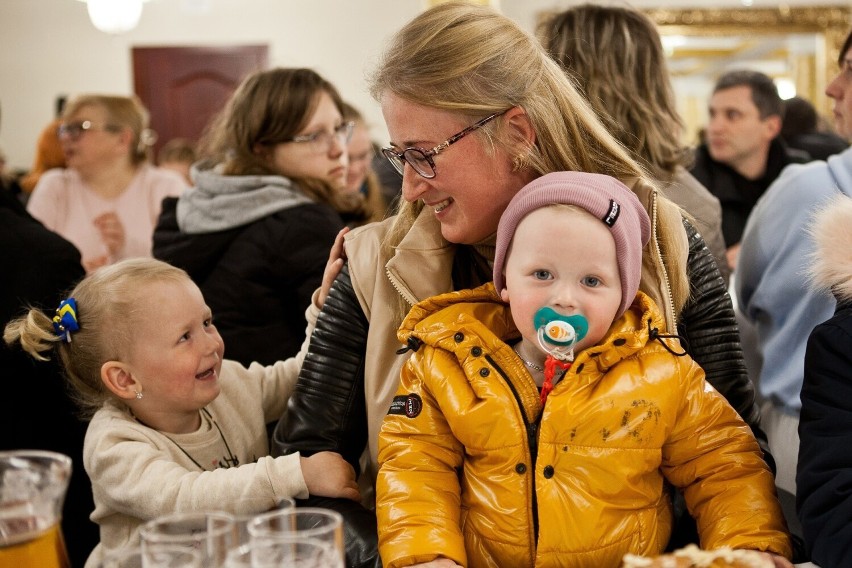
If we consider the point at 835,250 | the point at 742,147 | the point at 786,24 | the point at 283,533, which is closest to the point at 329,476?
the point at 283,533

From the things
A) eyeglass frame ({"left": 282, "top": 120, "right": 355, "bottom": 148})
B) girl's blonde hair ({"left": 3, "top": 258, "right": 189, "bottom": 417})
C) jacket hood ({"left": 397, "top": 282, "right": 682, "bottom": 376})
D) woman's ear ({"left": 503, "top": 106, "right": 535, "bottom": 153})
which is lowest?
girl's blonde hair ({"left": 3, "top": 258, "right": 189, "bottom": 417})

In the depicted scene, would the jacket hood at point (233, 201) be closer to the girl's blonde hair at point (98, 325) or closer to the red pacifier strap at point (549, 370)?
the girl's blonde hair at point (98, 325)

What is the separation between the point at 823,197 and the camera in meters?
2.23

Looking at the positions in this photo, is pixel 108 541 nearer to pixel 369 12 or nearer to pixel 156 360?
pixel 156 360

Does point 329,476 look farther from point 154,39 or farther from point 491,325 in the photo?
point 154,39

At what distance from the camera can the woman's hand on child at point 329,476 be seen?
166 cm

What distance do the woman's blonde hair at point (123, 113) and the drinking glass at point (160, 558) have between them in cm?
359

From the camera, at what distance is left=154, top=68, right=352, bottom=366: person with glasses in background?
274cm

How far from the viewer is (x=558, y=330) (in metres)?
1.38

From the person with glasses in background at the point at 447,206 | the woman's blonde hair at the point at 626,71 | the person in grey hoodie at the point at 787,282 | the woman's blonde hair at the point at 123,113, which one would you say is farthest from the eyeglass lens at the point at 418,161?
the woman's blonde hair at the point at 123,113

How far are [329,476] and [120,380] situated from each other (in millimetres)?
504

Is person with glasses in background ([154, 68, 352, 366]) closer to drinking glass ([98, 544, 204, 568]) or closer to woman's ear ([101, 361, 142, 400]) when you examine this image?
woman's ear ([101, 361, 142, 400])

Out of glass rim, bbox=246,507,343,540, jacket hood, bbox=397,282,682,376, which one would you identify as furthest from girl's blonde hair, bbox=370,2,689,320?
glass rim, bbox=246,507,343,540

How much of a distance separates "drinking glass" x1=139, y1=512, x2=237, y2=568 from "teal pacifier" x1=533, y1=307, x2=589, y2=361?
59 cm
